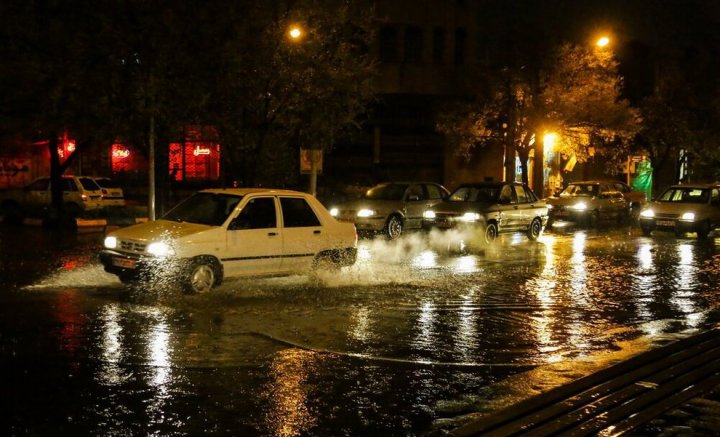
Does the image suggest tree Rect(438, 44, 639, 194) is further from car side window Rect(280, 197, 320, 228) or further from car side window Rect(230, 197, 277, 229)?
car side window Rect(230, 197, 277, 229)

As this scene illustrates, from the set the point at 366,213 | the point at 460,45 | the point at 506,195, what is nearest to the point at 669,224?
the point at 506,195

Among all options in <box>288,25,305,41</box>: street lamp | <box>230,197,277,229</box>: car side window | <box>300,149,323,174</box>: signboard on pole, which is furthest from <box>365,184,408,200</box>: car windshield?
<box>230,197,277,229</box>: car side window

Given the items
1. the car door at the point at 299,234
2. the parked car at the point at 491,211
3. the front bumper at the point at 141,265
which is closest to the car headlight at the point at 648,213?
the parked car at the point at 491,211

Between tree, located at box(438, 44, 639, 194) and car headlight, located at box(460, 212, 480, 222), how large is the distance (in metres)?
12.6

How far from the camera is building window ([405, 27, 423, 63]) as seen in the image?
38.9 metres

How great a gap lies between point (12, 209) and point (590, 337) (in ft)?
74.1

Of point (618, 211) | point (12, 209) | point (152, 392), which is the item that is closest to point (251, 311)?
point (152, 392)

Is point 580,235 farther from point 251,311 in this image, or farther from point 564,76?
point 251,311

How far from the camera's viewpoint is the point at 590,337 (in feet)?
31.0

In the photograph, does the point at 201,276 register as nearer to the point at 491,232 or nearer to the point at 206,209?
the point at 206,209

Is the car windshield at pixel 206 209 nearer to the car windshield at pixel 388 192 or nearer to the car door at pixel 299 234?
the car door at pixel 299 234

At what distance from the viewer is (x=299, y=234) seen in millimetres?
12461

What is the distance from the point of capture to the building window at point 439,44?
39.5 metres

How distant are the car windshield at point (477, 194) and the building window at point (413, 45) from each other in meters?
18.3
